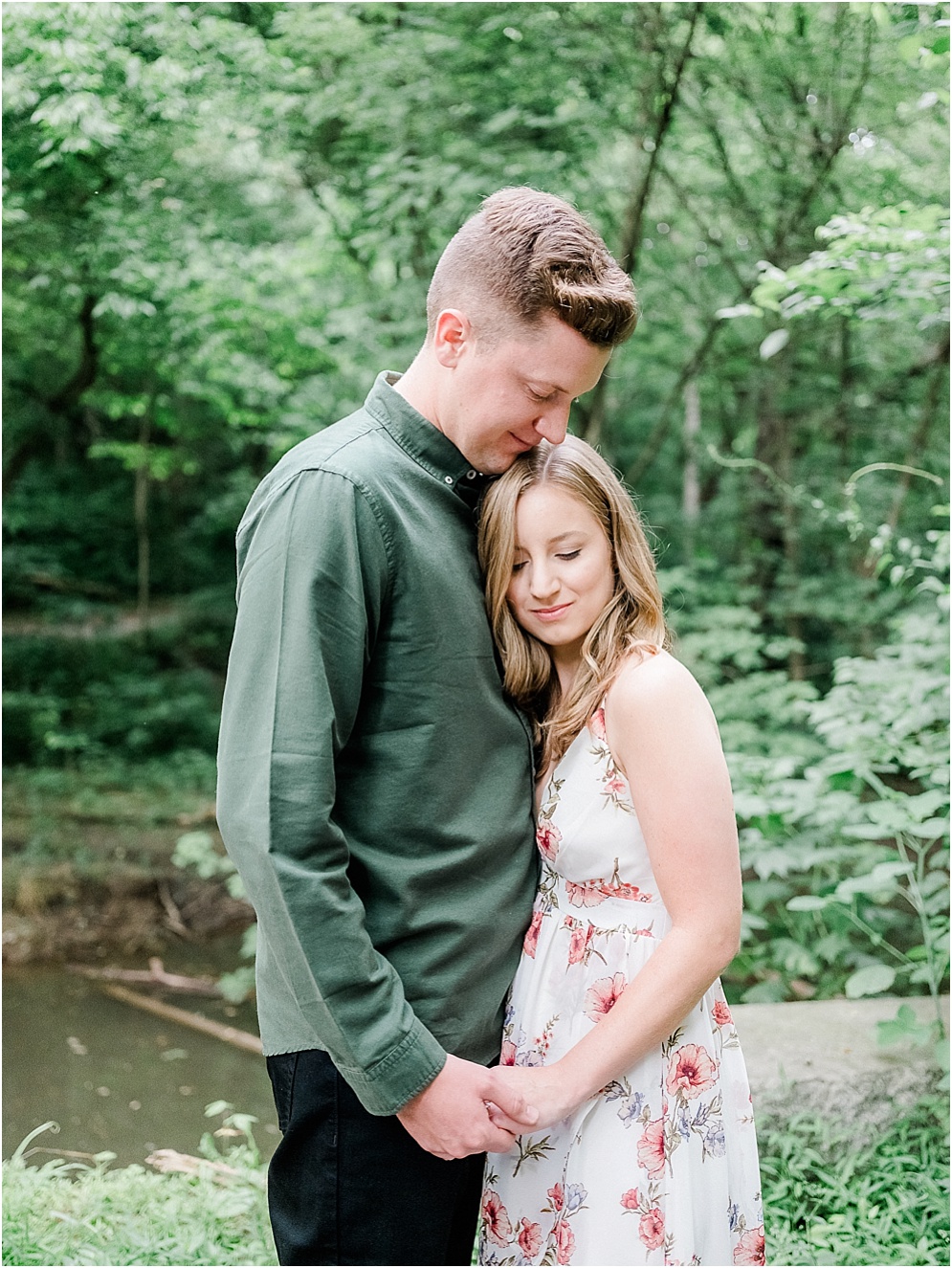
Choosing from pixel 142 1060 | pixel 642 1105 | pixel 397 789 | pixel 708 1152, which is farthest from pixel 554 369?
pixel 142 1060

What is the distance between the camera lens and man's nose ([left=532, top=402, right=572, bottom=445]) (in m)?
1.50

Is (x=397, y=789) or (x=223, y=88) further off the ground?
(x=223, y=88)

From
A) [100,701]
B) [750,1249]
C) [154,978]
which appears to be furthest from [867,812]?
[100,701]

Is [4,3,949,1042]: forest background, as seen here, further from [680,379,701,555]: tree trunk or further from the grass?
the grass

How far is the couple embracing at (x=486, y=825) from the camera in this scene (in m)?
1.27

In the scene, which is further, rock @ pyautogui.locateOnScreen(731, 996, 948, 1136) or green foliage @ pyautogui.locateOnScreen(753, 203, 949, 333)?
green foliage @ pyautogui.locateOnScreen(753, 203, 949, 333)

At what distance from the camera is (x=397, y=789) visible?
140 centimetres

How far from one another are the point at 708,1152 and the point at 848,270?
2332mm

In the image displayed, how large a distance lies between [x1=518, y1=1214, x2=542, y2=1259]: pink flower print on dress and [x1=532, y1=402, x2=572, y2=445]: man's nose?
44.9 inches

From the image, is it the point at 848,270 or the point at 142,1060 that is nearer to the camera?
the point at 848,270

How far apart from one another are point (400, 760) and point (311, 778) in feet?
0.60

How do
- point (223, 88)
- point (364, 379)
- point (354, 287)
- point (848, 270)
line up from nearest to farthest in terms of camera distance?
1. point (848, 270)
2. point (223, 88)
3. point (364, 379)
4. point (354, 287)

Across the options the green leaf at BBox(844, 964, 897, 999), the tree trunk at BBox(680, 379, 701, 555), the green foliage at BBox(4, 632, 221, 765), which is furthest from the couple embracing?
the tree trunk at BBox(680, 379, 701, 555)

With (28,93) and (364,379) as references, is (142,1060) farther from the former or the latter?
(28,93)
